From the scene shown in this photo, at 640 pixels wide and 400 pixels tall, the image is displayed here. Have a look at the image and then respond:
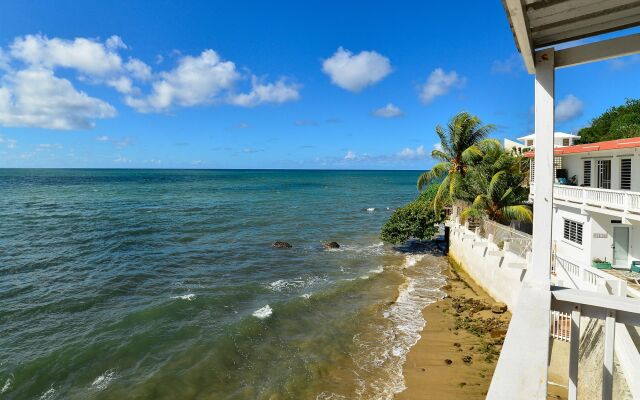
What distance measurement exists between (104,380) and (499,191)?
1862 centimetres

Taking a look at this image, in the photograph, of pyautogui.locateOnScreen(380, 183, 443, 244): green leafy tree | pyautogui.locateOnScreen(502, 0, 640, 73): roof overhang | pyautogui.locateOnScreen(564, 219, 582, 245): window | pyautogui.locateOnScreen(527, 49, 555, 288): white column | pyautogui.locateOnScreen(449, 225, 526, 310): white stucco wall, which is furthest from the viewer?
pyautogui.locateOnScreen(380, 183, 443, 244): green leafy tree

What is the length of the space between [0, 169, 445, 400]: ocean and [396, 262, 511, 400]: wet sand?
0.55 metres

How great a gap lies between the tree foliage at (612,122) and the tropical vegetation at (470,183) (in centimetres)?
2689

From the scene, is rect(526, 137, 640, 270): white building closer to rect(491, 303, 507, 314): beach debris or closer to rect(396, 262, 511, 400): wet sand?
rect(491, 303, 507, 314): beach debris

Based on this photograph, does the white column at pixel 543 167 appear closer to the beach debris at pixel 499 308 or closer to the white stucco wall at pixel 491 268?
the white stucco wall at pixel 491 268

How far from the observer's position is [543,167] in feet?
8.99

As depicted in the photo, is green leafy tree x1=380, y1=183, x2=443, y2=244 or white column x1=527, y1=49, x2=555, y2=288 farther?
green leafy tree x1=380, y1=183, x2=443, y2=244

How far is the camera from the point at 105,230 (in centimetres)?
3425

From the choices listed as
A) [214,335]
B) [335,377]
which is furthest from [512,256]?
[214,335]

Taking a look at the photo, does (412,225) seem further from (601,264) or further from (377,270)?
(601,264)

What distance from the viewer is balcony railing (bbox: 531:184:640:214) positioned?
12.9 metres

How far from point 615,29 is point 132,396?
42.0 ft

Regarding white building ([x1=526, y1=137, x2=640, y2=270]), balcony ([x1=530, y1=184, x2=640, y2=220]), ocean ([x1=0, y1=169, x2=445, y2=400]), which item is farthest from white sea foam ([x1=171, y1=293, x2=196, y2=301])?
white building ([x1=526, y1=137, x2=640, y2=270])

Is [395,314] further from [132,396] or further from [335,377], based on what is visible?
[132,396]
